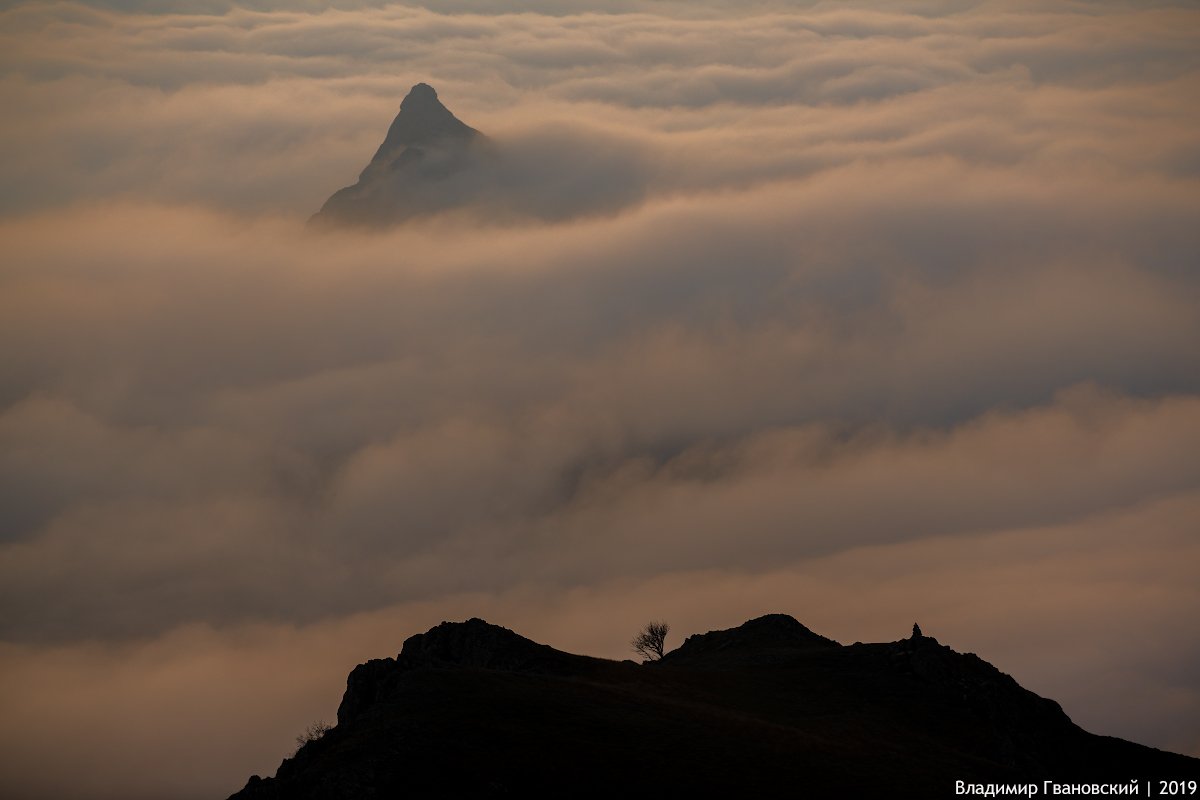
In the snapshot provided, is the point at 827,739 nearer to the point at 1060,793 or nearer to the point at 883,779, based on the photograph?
the point at 883,779

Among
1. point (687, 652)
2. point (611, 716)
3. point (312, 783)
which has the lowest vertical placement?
point (312, 783)

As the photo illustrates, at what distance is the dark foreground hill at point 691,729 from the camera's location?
111875 millimetres

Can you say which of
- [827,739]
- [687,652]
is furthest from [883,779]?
[687,652]

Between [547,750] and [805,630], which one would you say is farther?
[805,630]

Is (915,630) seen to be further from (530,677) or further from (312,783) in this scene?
(312,783)

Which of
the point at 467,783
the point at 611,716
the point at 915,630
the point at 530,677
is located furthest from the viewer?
the point at 915,630

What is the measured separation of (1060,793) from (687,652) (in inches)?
2269

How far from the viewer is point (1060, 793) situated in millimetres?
131625

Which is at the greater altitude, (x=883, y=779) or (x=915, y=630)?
(x=915, y=630)

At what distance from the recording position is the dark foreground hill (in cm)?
11188

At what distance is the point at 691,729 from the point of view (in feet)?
411

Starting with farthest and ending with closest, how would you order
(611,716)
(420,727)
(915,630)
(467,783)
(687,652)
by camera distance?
(687,652) → (915,630) → (611,716) → (420,727) → (467,783)

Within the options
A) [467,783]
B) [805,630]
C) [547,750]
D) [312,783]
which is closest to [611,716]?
[547,750]

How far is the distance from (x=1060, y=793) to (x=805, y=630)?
55971mm
